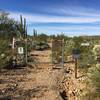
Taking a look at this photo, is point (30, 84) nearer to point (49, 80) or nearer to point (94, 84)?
point (49, 80)

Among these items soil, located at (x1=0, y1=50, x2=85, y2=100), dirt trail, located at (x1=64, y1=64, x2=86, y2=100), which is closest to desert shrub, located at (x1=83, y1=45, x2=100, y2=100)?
dirt trail, located at (x1=64, y1=64, x2=86, y2=100)

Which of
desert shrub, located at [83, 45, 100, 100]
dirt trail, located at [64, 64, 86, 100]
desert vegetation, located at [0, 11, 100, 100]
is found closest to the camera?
desert shrub, located at [83, 45, 100, 100]

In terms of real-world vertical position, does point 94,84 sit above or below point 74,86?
above

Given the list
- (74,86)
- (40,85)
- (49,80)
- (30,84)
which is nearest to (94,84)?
(74,86)

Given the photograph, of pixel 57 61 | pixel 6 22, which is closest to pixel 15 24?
pixel 6 22

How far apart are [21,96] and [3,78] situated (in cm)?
415

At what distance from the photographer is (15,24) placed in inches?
2015

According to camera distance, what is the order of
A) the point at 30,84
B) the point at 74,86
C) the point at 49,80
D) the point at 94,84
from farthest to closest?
the point at 49,80 < the point at 30,84 < the point at 74,86 < the point at 94,84

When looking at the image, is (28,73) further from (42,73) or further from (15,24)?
(15,24)

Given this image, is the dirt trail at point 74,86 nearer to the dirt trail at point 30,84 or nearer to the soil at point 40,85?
the soil at point 40,85

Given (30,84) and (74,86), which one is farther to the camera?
(30,84)

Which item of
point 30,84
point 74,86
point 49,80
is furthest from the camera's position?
point 49,80

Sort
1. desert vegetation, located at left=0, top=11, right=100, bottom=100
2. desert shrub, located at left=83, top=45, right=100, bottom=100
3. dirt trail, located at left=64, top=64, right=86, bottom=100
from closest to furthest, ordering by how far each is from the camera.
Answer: desert shrub, located at left=83, top=45, right=100, bottom=100 < desert vegetation, located at left=0, top=11, right=100, bottom=100 < dirt trail, located at left=64, top=64, right=86, bottom=100

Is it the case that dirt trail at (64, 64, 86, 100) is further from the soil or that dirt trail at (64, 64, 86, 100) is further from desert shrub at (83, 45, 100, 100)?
desert shrub at (83, 45, 100, 100)
